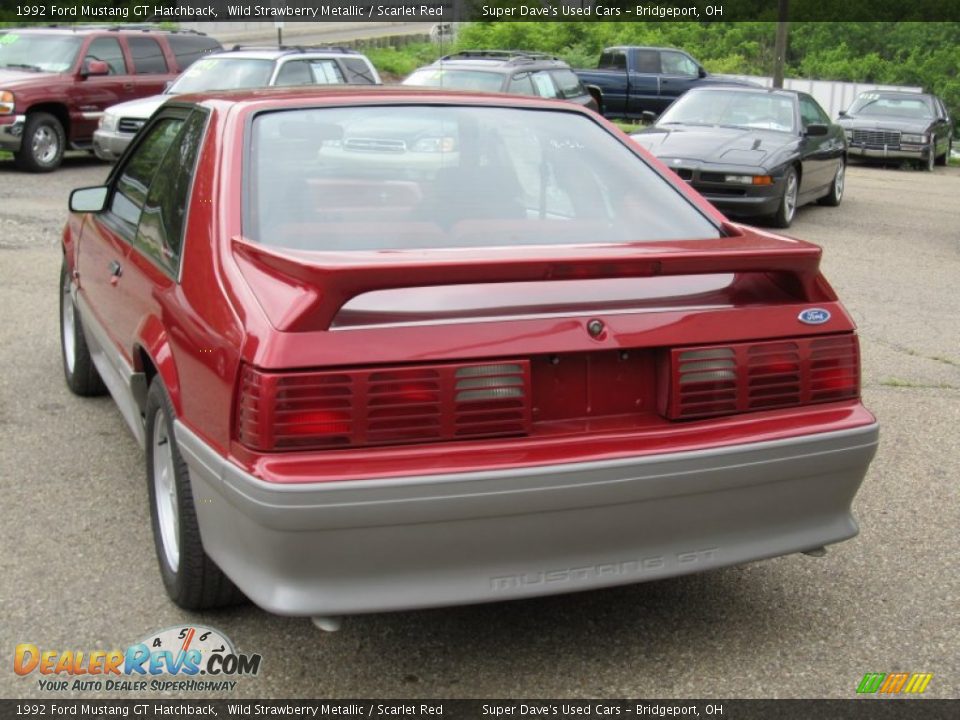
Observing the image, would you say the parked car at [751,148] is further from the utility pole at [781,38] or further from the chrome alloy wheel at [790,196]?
the utility pole at [781,38]

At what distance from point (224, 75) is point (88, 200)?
33.4 feet

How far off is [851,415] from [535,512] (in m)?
1.02

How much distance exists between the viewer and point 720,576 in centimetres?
411

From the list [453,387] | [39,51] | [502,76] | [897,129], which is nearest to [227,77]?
[502,76]

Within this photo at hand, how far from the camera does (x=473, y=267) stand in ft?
10.1

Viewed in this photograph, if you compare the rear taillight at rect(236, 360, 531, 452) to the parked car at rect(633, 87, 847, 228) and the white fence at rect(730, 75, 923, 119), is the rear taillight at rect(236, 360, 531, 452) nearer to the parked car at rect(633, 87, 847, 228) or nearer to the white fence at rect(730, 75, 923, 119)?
the parked car at rect(633, 87, 847, 228)

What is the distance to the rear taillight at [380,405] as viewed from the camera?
2.96 meters

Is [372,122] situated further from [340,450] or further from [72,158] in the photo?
[72,158]

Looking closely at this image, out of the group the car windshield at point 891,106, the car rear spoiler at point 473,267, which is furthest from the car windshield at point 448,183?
the car windshield at point 891,106

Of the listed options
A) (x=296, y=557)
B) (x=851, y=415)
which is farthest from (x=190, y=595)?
(x=851, y=415)

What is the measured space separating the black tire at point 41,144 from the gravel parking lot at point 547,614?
1067 cm

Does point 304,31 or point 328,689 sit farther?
point 304,31

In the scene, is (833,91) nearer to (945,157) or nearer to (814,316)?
(945,157)

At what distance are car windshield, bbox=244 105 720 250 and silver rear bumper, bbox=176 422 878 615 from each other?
80 centimetres
